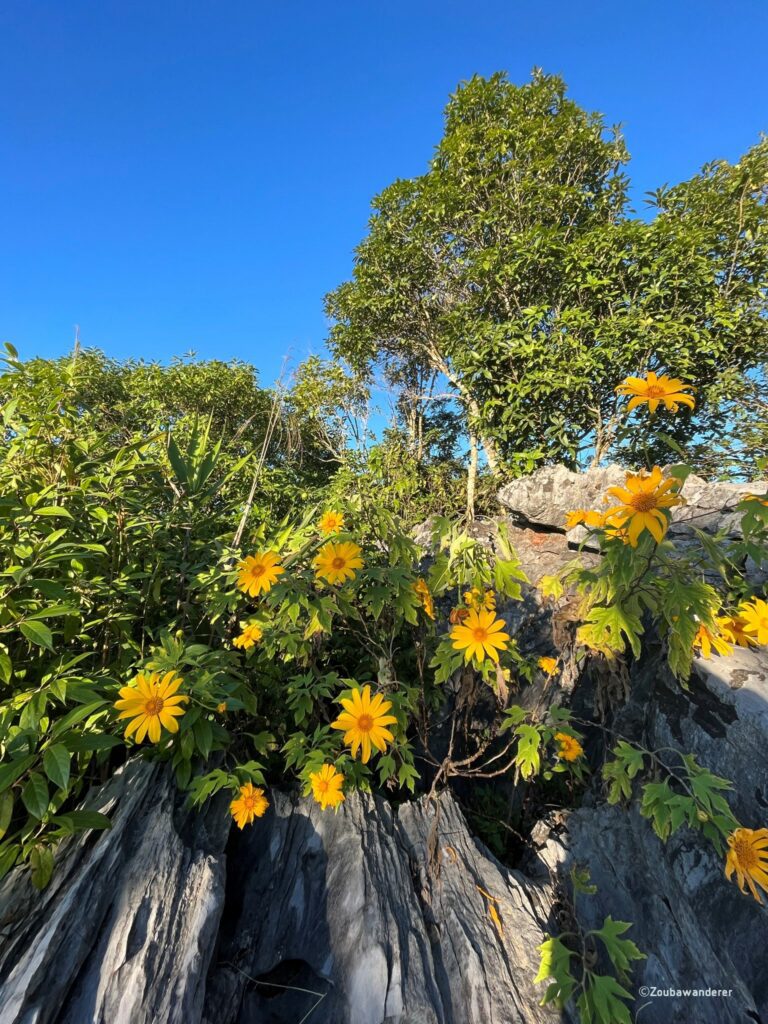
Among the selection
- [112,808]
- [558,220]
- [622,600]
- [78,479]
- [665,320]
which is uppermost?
[558,220]

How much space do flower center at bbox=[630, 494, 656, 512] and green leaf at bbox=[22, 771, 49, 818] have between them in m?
1.37

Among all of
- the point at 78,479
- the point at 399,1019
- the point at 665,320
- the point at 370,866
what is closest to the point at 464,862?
the point at 370,866

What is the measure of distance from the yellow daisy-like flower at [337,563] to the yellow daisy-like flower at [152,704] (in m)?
0.44

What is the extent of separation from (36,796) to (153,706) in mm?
246

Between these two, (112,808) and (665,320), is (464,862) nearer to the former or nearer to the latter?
(112,808)

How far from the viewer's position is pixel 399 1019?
90cm

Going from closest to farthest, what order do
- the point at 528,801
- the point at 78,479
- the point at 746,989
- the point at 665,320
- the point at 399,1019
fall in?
the point at 399,1019 → the point at 746,989 → the point at 78,479 → the point at 528,801 → the point at 665,320

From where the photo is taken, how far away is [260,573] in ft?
4.17

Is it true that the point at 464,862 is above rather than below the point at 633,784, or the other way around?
below

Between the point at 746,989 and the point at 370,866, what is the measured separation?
111 cm

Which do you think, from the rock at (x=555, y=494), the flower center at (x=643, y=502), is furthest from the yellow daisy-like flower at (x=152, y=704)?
the rock at (x=555, y=494)

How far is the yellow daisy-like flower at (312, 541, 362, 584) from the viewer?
1.22 m

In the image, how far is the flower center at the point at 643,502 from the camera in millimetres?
944

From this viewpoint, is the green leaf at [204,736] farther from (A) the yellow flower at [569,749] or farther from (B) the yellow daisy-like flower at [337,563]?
(A) the yellow flower at [569,749]
